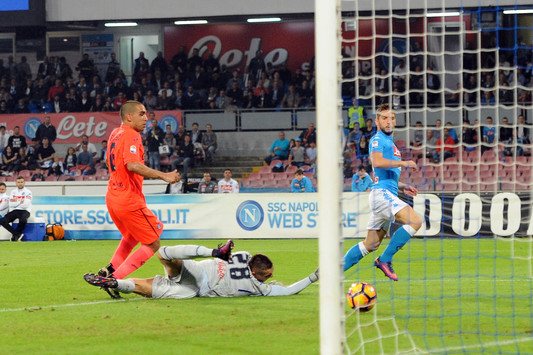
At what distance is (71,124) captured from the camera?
27.4 metres

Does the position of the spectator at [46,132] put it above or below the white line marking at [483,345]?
above

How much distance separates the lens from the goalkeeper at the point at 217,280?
8.41 metres

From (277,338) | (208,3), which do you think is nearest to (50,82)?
(208,3)

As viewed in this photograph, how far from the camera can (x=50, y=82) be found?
29.6 meters

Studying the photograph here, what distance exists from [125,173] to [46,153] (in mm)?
18522

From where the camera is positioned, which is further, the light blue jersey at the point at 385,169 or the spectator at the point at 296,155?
the spectator at the point at 296,155

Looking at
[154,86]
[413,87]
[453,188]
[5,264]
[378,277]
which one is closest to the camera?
[378,277]

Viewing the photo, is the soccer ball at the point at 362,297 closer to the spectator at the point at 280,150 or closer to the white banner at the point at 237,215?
the white banner at the point at 237,215

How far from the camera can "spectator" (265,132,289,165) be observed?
996 inches

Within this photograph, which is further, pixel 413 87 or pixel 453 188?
pixel 413 87

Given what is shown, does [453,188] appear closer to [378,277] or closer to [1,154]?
[378,277]

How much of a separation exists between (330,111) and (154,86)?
24.1 meters

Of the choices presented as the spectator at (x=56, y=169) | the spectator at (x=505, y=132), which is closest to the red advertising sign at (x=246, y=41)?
the spectator at (x=56, y=169)

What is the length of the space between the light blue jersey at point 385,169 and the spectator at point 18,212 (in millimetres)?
12324
